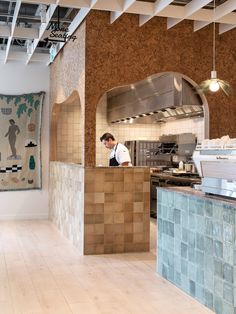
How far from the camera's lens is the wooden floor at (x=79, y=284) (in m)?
3.87

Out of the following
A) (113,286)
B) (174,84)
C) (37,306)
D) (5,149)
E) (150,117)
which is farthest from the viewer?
(150,117)

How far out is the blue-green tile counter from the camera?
11.6 feet

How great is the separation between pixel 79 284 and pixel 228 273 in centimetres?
166

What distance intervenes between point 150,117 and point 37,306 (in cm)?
621

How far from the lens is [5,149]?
8844mm

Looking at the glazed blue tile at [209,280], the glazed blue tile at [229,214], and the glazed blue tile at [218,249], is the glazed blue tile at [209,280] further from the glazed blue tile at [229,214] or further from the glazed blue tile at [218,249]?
the glazed blue tile at [229,214]

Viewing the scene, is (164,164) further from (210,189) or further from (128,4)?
(210,189)

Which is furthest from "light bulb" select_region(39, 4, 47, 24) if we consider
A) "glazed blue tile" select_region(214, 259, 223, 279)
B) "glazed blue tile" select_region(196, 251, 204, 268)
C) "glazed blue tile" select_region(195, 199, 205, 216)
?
"glazed blue tile" select_region(214, 259, 223, 279)

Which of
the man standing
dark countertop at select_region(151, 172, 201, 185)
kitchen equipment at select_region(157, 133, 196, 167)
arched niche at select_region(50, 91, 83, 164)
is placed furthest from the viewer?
arched niche at select_region(50, 91, 83, 164)

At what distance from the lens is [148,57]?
6.06m

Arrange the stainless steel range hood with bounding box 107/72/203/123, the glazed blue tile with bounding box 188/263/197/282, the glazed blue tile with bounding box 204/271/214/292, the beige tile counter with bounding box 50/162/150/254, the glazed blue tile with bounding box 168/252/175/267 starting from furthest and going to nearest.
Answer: the stainless steel range hood with bounding box 107/72/203/123, the beige tile counter with bounding box 50/162/150/254, the glazed blue tile with bounding box 168/252/175/267, the glazed blue tile with bounding box 188/263/197/282, the glazed blue tile with bounding box 204/271/214/292

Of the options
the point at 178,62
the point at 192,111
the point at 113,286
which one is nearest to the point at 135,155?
the point at 192,111

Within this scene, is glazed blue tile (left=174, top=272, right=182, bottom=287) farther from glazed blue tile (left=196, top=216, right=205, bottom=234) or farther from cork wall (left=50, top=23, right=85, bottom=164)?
cork wall (left=50, top=23, right=85, bottom=164)

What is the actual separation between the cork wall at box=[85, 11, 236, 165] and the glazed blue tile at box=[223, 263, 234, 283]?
2.75m
